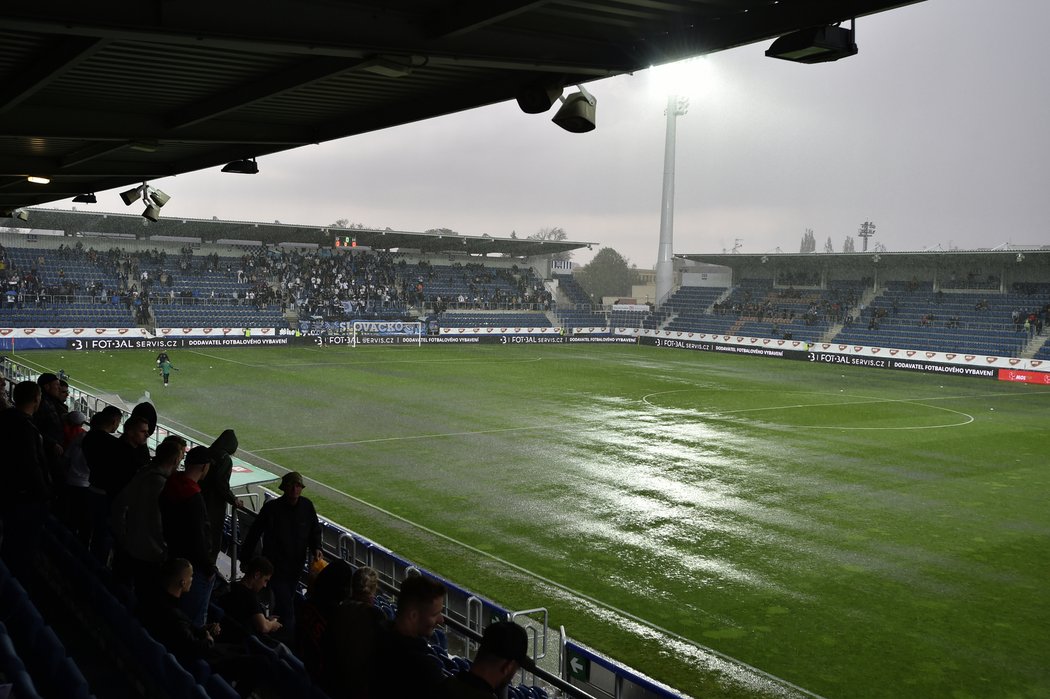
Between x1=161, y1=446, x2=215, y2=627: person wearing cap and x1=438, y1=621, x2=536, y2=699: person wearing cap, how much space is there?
352cm

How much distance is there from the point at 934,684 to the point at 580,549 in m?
5.88

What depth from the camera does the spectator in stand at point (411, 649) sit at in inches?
160

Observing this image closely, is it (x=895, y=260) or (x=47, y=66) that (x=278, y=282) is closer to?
(x=895, y=260)

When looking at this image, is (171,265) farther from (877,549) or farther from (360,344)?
(877,549)

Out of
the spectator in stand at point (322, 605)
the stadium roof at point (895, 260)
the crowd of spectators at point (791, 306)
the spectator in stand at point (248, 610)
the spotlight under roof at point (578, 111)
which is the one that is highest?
the stadium roof at point (895, 260)

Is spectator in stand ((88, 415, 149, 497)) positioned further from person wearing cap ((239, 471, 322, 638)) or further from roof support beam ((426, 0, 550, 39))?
roof support beam ((426, 0, 550, 39))

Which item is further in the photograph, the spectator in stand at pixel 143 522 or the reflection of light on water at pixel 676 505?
the reflection of light on water at pixel 676 505

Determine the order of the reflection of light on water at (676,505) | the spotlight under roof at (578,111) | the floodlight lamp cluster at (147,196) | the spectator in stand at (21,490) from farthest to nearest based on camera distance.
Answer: the floodlight lamp cluster at (147,196), the reflection of light on water at (676,505), the spotlight under roof at (578,111), the spectator in stand at (21,490)

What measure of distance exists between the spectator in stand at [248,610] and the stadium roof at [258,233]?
172 feet

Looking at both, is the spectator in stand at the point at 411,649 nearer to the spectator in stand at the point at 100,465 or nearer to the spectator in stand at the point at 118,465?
the spectator in stand at the point at 118,465

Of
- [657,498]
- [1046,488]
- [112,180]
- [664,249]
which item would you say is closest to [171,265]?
[664,249]

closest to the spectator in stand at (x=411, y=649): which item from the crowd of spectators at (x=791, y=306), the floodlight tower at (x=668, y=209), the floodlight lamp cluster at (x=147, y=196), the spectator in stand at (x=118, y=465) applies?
the spectator in stand at (x=118, y=465)

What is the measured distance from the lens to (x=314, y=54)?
6449mm

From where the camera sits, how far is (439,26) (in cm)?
643
